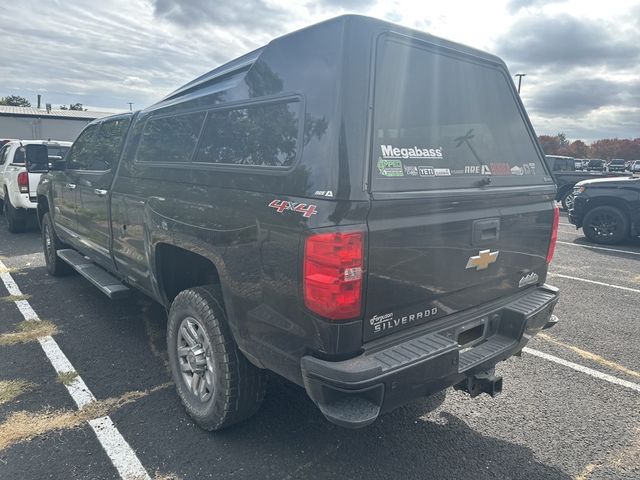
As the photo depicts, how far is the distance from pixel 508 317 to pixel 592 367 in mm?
1640

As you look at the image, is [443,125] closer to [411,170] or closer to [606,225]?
[411,170]

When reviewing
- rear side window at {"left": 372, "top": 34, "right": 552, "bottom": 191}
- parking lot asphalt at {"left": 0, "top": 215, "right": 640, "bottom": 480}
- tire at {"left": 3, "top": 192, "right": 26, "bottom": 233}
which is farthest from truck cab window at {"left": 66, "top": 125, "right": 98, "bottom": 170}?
tire at {"left": 3, "top": 192, "right": 26, "bottom": 233}

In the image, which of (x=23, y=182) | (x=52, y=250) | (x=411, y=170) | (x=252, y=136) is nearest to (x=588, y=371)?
(x=411, y=170)

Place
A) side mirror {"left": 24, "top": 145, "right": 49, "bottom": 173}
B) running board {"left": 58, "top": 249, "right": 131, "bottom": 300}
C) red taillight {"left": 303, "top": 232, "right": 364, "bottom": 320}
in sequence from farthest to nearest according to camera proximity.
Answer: side mirror {"left": 24, "top": 145, "right": 49, "bottom": 173}
running board {"left": 58, "top": 249, "right": 131, "bottom": 300}
red taillight {"left": 303, "top": 232, "right": 364, "bottom": 320}

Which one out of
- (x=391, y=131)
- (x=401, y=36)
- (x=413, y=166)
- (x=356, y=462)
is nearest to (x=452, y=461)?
(x=356, y=462)

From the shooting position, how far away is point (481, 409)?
10.3 ft

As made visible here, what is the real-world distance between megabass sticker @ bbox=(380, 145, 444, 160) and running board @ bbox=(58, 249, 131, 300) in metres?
2.77

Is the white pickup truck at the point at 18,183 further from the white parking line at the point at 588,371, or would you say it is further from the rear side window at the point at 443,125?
the white parking line at the point at 588,371

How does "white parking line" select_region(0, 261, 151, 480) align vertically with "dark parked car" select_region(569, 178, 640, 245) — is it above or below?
below

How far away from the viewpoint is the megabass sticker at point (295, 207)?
1990 millimetres

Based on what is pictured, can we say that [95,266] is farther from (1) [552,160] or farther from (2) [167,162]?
(1) [552,160]

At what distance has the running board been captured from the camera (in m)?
3.95

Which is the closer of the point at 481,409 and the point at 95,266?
the point at 481,409

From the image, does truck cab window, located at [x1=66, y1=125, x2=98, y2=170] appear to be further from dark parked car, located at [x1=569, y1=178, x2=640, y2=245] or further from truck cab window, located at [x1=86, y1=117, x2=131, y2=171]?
dark parked car, located at [x1=569, y1=178, x2=640, y2=245]
